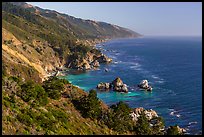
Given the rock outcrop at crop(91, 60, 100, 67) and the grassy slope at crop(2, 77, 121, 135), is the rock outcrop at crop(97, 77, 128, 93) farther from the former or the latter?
the rock outcrop at crop(91, 60, 100, 67)

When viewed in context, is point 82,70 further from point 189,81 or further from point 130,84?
Result: point 189,81

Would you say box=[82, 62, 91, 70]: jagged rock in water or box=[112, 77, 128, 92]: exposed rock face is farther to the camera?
box=[82, 62, 91, 70]: jagged rock in water

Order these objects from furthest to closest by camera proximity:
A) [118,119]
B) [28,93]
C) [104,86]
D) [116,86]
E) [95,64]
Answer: [95,64], [104,86], [116,86], [118,119], [28,93]

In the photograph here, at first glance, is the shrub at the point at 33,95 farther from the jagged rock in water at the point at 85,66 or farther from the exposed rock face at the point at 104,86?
the jagged rock in water at the point at 85,66

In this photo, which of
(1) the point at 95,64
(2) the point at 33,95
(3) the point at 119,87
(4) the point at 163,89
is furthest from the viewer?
(1) the point at 95,64

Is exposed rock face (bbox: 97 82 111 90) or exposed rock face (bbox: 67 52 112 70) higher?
exposed rock face (bbox: 67 52 112 70)

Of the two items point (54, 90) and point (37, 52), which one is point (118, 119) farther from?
point (37, 52)

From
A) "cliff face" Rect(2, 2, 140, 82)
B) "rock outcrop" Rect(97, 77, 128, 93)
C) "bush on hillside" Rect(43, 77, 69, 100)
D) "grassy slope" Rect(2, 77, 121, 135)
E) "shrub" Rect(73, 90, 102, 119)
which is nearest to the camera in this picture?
"grassy slope" Rect(2, 77, 121, 135)

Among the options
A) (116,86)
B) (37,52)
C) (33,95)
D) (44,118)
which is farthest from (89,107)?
(37,52)

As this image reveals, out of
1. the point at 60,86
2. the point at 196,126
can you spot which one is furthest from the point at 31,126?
the point at 196,126

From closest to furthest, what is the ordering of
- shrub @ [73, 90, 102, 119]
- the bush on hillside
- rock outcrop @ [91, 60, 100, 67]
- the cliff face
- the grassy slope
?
1. the grassy slope
2. shrub @ [73, 90, 102, 119]
3. the bush on hillside
4. the cliff face
5. rock outcrop @ [91, 60, 100, 67]

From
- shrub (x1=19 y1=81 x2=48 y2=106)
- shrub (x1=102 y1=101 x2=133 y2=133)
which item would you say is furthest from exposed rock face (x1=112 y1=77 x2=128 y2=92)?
shrub (x1=19 y1=81 x2=48 y2=106)
